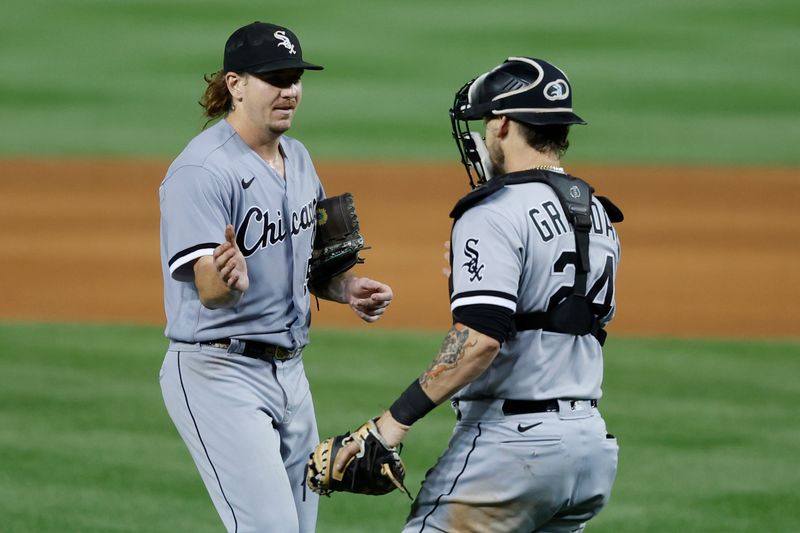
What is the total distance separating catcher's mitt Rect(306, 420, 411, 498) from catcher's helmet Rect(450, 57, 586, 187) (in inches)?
36.0

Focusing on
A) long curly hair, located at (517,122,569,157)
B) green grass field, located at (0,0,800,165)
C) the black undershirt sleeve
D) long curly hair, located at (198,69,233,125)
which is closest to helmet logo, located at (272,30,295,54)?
long curly hair, located at (198,69,233,125)

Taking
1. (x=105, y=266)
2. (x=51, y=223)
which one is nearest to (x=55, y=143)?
(x=51, y=223)

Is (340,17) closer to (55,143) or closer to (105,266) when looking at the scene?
(55,143)

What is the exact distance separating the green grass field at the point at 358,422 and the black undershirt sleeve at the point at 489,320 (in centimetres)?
265

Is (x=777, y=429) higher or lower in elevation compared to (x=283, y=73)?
lower

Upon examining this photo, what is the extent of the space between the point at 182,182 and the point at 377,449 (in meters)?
1.13

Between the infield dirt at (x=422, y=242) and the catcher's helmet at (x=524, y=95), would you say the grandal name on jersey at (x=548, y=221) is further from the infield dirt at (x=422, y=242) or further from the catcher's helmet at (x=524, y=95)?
the infield dirt at (x=422, y=242)

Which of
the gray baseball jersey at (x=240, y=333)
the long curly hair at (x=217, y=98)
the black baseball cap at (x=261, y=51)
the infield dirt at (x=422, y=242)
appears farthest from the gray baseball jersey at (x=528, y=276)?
the infield dirt at (x=422, y=242)

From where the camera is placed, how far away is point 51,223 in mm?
12750

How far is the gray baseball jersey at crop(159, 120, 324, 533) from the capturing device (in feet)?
13.6

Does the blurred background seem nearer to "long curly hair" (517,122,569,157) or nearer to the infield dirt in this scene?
the infield dirt

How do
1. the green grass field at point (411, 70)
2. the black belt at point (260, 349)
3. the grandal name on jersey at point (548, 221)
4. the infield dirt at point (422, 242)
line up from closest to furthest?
the grandal name on jersey at point (548, 221) → the black belt at point (260, 349) → the infield dirt at point (422, 242) → the green grass field at point (411, 70)

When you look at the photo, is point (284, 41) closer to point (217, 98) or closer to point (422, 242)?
point (217, 98)

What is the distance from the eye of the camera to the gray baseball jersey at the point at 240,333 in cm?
413
